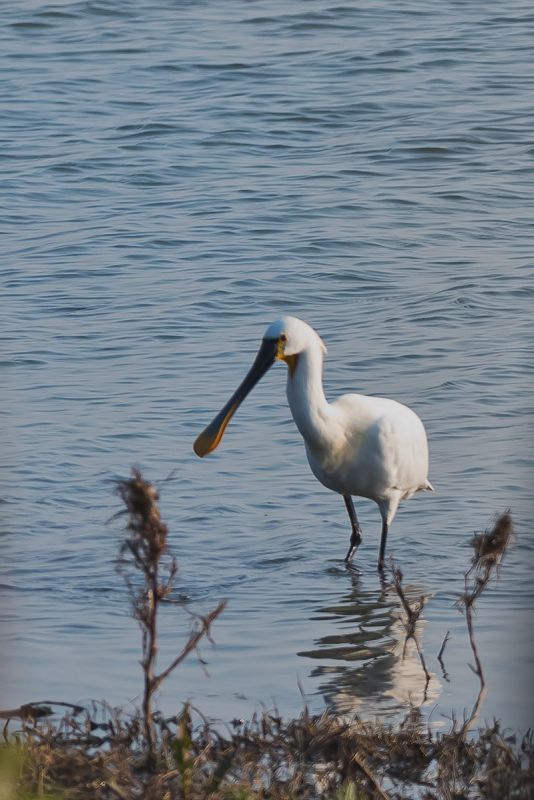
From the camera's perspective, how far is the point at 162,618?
6.68m

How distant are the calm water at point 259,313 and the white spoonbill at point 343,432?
1.10 ft

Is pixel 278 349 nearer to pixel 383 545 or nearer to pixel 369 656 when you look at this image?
pixel 383 545

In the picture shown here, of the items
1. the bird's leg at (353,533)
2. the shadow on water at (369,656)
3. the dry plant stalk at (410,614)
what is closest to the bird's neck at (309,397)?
the bird's leg at (353,533)

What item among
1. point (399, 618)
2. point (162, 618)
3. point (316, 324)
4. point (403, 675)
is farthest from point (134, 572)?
point (316, 324)

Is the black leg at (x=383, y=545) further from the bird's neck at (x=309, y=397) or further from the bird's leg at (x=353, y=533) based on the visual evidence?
the bird's neck at (x=309, y=397)

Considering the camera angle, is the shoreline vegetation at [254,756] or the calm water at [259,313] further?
the calm water at [259,313]

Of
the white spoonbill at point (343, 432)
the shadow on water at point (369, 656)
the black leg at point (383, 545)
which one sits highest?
the white spoonbill at point (343, 432)

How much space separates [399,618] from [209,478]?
2.17 m

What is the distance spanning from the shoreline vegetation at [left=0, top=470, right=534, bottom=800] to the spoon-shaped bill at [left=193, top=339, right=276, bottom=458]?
9.50ft

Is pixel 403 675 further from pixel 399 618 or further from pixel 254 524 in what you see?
pixel 254 524

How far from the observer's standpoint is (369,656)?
6.21m

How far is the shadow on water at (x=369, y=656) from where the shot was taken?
5.64 metres

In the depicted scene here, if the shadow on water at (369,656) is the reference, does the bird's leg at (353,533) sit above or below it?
below

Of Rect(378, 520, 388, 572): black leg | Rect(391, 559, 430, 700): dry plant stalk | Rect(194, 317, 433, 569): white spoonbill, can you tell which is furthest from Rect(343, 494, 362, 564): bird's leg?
Rect(391, 559, 430, 700): dry plant stalk
